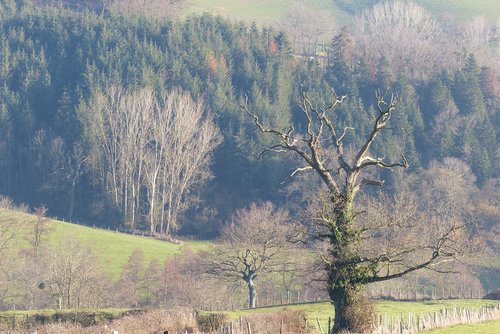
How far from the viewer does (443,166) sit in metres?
89.0

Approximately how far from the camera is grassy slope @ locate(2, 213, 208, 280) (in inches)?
2444

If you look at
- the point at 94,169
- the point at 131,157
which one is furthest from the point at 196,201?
the point at 94,169

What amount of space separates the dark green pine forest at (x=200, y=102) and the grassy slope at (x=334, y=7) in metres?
34.5

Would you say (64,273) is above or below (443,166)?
below

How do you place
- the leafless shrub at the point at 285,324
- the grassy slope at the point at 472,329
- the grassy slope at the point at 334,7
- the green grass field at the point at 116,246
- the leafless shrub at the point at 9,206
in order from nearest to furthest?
the leafless shrub at the point at 285,324, the grassy slope at the point at 472,329, the green grass field at the point at 116,246, the leafless shrub at the point at 9,206, the grassy slope at the point at 334,7

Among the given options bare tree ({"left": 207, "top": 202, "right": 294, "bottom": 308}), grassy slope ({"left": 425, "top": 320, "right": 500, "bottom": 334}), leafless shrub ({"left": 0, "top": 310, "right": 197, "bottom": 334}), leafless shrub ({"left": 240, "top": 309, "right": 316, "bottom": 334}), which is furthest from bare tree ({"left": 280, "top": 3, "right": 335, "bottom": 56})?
leafless shrub ({"left": 240, "top": 309, "right": 316, "bottom": 334})

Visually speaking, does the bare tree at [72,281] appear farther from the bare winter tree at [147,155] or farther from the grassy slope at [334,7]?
the grassy slope at [334,7]

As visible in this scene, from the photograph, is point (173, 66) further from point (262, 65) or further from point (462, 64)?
point (462, 64)

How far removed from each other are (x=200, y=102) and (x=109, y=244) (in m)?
42.4

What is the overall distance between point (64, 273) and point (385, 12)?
5731 inches

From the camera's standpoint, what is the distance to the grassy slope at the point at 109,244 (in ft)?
204

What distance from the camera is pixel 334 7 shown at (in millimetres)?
194375

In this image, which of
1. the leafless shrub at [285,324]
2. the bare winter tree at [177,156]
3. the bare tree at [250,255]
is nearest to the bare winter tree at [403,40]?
the bare winter tree at [177,156]

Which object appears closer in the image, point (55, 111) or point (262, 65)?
point (55, 111)
